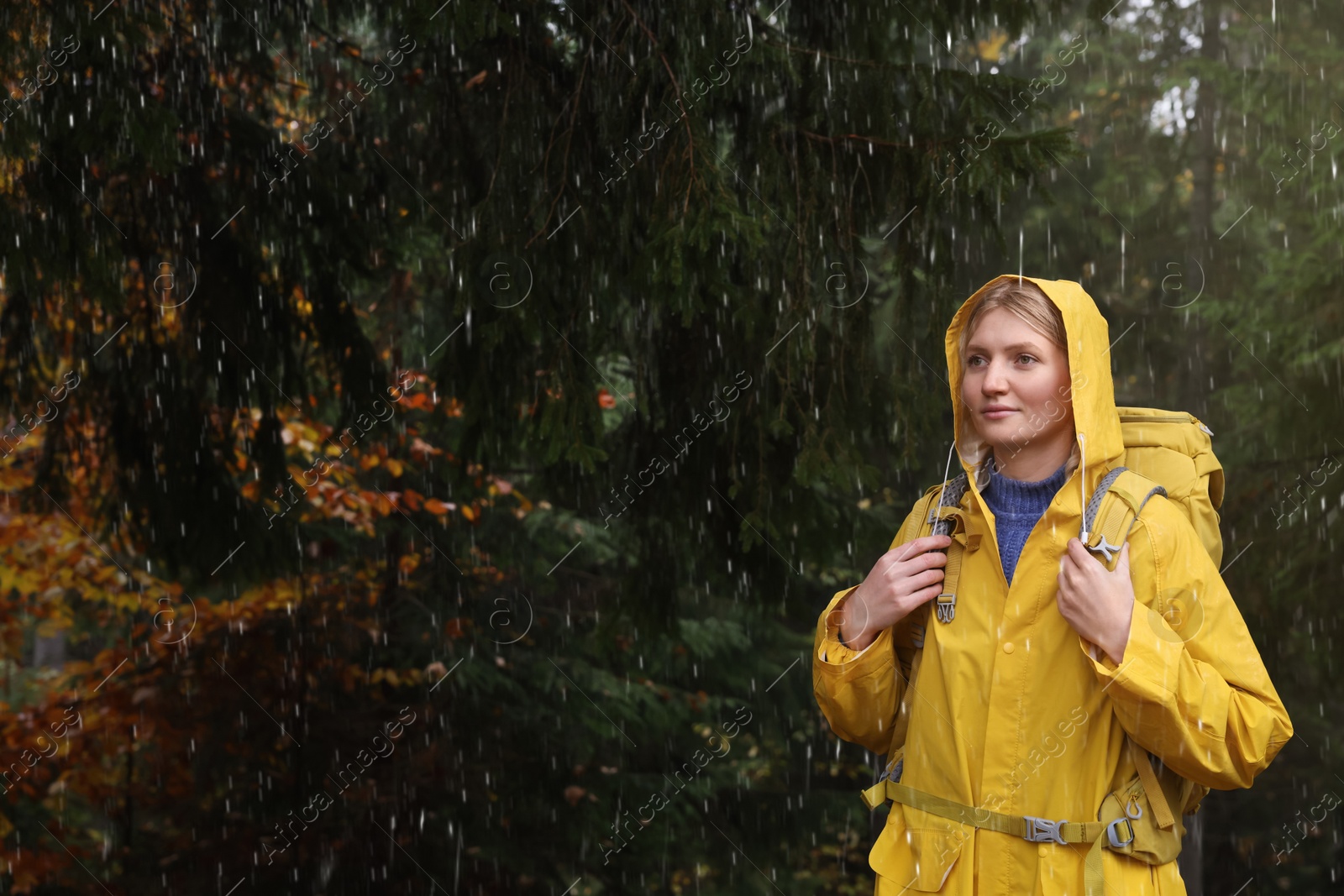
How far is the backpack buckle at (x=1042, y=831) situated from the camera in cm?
201

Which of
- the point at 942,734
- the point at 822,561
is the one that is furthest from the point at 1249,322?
the point at 942,734

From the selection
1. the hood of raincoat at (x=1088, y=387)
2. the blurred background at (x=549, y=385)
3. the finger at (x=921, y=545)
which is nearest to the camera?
the hood of raincoat at (x=1088, y=387)

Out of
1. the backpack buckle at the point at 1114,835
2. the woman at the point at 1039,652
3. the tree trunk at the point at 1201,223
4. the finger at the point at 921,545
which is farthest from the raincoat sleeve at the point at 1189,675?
the tree trunk at the point at 1201,223

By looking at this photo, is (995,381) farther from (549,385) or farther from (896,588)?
(549,385)

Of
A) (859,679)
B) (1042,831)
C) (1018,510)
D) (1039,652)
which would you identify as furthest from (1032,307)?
(1042,831)

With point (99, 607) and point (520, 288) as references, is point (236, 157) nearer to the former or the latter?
Answer: point (520, 288)

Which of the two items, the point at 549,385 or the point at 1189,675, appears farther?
the point at 549,385

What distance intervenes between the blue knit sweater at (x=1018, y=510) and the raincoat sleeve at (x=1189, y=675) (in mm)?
235

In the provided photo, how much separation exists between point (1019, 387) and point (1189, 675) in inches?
24.4

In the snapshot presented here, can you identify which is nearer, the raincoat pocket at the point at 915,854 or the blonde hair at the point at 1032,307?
the raincoat pocket at the point at 915,854

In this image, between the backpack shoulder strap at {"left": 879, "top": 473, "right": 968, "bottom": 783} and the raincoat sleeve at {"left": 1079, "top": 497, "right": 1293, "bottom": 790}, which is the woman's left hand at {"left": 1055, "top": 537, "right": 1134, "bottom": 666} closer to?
the raincoat sleeve at {"left": 1079, "top": 497, "right": 1293, "bottom": 790}

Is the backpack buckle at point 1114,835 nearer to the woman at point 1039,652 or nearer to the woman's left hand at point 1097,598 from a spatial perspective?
the woman at point 1039,652

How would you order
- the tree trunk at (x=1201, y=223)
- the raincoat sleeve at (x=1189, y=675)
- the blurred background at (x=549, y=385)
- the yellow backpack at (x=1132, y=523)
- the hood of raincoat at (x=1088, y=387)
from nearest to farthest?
the raincoat sleeve at (x=1189, y=675)
the yellow backpack at (x=1132, y=523)
the hood of raincoat at (x=1088, y=387)
the blurred background at (x=549, y=385)
the tree trunk at (x=1201, y=223)

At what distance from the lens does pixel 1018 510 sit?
2268 millimetres
